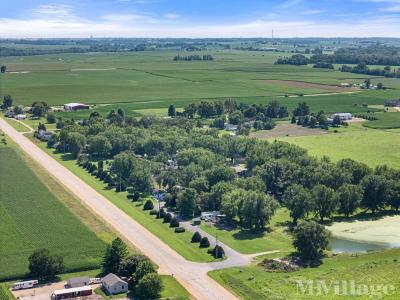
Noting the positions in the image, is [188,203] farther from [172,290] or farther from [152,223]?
[172,290]

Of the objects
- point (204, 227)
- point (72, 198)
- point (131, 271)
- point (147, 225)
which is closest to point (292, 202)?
point (204, 227)

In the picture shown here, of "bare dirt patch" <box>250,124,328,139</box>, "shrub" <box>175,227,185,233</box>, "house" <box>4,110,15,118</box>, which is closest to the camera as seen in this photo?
"shrub" <box>175,227,185,233</box>

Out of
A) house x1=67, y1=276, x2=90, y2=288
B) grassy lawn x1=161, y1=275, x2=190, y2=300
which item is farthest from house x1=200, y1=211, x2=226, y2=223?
house x1=67, y1=276, x2=90, y2=288

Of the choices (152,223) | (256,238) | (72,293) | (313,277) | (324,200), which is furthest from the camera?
(324,200)

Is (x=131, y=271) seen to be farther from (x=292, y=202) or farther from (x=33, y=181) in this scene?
(x=33, y=181)

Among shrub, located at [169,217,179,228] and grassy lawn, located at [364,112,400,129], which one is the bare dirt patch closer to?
grassy lawn, located at [364,112,400,129]

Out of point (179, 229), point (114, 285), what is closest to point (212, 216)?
point (179, 229)
